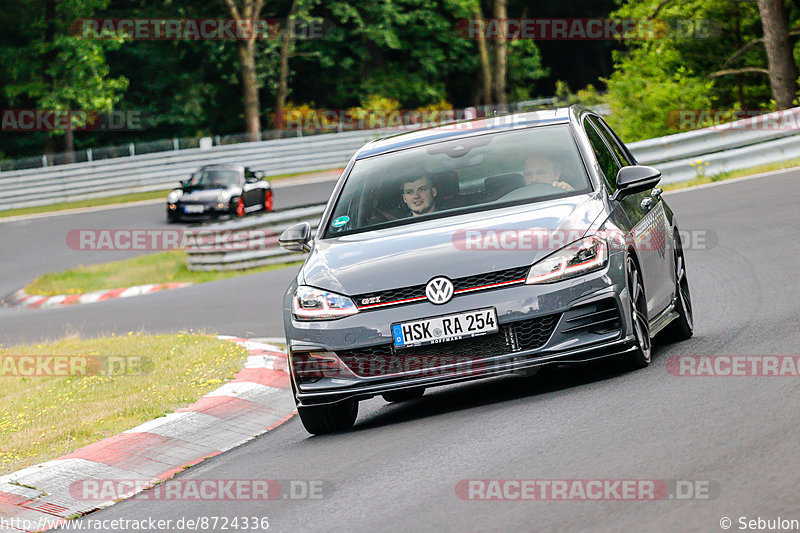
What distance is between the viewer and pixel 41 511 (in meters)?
6.59

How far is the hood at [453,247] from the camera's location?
716 cm

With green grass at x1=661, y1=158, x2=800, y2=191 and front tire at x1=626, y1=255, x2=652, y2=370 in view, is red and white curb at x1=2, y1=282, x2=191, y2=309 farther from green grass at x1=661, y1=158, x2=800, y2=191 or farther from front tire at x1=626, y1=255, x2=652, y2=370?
front tire at x1=626, y1=255, x2=652, y2=370

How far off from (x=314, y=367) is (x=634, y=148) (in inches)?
495

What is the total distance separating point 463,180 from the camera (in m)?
8.22

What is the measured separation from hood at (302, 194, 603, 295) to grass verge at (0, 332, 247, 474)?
194 centimetres

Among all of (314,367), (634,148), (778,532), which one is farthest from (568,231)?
(634,148)

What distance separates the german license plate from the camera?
7.05 meters

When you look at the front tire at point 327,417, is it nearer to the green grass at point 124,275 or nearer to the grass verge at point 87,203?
the green grass at point 124,275

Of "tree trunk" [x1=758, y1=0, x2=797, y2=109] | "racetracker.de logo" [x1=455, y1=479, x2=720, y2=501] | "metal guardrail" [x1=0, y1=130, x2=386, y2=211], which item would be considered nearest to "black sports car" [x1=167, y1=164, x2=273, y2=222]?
"metal guardrail" [x1=0, y1=130, x2=386, y2=211]

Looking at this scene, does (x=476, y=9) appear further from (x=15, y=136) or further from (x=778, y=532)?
(x=778, y=532)

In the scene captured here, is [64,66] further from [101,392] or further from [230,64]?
[101,392]

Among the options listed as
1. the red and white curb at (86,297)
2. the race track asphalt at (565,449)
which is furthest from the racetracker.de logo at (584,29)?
the race track asphalt at (565,449)

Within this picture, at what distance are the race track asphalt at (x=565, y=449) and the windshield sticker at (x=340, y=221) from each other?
123 centimetres

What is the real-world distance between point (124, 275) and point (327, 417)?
51.3ft
